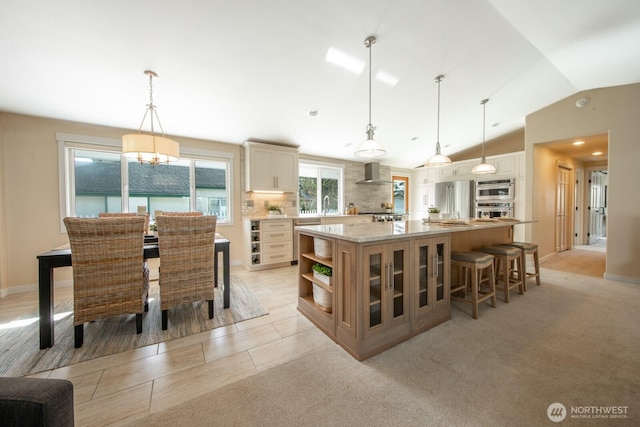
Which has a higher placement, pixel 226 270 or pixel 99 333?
pixel 226 270

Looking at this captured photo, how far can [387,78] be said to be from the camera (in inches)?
120

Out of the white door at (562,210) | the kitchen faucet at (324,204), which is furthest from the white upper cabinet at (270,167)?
the white door at (562,210)

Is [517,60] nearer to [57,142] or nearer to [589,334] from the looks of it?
[589,334]

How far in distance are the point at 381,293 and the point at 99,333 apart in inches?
97.8

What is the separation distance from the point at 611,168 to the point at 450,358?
13.6 feet

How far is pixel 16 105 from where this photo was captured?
2.77 meters

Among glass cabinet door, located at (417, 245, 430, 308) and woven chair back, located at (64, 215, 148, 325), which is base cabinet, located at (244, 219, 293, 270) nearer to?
woven chair back, located at (64, 215, 148, 325)

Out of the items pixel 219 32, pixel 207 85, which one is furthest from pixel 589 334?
pixel 207 85

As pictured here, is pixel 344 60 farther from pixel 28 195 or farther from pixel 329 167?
pixel 28 195

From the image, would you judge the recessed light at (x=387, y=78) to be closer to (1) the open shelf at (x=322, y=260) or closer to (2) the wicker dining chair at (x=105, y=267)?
(1) the open shelf at (x=322, y=260)

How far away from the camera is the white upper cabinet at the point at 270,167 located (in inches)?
165

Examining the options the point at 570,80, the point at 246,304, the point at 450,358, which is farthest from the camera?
the point at 570,80

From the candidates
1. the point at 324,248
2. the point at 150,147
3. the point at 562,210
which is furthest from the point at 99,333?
the point at 562,210

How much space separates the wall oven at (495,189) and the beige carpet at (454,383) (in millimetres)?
3040
